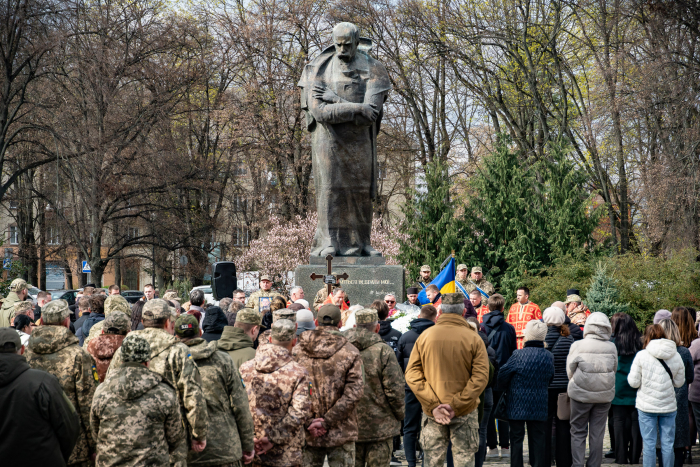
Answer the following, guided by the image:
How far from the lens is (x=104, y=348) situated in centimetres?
633

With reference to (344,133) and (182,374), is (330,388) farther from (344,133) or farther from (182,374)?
(344,133)

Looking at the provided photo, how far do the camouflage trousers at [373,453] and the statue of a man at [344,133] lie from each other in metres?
6.00

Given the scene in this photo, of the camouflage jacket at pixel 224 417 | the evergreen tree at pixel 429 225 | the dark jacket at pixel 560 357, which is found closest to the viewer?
the camouflage jacket at pixel 224 417

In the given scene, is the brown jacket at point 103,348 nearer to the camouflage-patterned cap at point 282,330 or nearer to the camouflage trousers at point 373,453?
the camouflage-patterned cap at point 282,330

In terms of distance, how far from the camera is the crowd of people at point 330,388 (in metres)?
4.96

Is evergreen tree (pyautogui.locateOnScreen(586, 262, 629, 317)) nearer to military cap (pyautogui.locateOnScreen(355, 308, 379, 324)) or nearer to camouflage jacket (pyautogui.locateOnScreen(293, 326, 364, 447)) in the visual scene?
military cap (pyautogui.locateOnScreen(355, 308, 379, 324))

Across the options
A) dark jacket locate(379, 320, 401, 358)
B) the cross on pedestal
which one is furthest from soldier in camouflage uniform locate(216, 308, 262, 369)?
the cross on pedestal

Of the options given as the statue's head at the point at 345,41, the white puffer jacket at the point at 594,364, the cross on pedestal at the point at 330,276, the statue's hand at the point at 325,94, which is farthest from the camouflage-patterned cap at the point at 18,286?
the white puffer jacket at the point at 594,364

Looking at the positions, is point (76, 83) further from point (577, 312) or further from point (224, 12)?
point (577, 312)

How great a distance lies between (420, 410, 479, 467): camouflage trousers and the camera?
6609 mm

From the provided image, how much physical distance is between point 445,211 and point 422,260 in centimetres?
137

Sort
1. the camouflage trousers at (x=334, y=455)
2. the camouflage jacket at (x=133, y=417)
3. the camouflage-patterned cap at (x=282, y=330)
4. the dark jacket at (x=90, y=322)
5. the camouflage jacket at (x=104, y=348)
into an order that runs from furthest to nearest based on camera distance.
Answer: the dark jacket at (x=90, y=322) → the camouflage jacket at (x=104, y=348) → the camouflage trousers at (x=334, y=455) → the camouflage-patterned cap at (x=282, y=330) → the camouflage jacket at (x=133, y=417)

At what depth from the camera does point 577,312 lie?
10211mm

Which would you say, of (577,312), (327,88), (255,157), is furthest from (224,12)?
(577,312)
